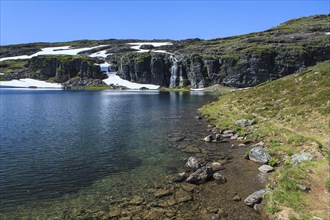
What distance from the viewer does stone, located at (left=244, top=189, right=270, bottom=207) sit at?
23109 millimetres

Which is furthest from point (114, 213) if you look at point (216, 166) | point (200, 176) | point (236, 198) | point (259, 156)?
point (259, 156)

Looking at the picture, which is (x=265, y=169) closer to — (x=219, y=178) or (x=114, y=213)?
(x=219, y=178)

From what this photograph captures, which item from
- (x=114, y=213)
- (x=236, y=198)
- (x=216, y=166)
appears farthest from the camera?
(x=216, y=166)

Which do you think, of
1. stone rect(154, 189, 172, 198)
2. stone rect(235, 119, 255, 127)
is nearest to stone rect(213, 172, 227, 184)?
stone rect(154, 189, 172, 198)

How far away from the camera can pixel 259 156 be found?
33.6m

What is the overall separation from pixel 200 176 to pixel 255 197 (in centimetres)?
620

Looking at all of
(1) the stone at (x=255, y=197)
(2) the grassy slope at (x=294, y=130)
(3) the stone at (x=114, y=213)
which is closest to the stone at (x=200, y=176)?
(1) the stone at (x=255, y=197)

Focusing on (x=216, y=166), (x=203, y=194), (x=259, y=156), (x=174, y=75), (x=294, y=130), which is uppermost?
(x=174, y=75)

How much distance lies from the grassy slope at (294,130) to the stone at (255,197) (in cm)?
86

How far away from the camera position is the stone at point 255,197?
23109 mm

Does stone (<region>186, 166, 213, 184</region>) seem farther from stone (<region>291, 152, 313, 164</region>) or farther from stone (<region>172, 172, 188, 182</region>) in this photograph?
stone (<region>291, 152, 313, 164</region>)

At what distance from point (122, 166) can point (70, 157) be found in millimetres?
7414

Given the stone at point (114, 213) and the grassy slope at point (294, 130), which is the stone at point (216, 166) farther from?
the stone at point (114, 213)

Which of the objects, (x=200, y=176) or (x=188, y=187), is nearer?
(x=188, y=187)
